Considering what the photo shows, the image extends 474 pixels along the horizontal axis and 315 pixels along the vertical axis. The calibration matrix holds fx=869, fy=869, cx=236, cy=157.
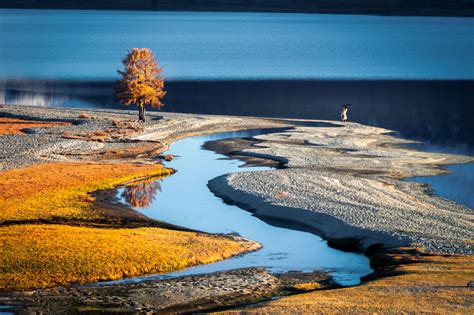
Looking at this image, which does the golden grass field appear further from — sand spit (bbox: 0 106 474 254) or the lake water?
the lake water

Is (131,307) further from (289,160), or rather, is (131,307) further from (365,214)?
(289,160)

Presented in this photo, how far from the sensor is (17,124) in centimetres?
8738

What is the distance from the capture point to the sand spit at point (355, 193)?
47.2 m

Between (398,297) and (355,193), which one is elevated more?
(355,193)

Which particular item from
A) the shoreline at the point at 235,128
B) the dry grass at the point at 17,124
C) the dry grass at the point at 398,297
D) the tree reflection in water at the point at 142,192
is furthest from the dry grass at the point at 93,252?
the dry grass at the point at 17,124

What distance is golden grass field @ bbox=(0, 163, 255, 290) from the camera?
1506 inches

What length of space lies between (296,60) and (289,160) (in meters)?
121

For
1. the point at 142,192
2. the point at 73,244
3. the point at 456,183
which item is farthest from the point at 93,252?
the point at 456,183

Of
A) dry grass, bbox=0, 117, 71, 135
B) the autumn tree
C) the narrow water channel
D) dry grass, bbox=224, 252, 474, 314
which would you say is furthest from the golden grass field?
the autumn tree

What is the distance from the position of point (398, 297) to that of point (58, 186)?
97.2 feet

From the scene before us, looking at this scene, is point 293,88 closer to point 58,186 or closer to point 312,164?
point 312,164

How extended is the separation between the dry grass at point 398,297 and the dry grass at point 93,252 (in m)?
7.82

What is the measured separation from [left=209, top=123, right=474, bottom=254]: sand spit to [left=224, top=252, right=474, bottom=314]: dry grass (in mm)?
5724

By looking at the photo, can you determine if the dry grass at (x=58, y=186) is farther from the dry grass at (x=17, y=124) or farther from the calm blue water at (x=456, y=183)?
the calm blue water at (x=456, y=183)
